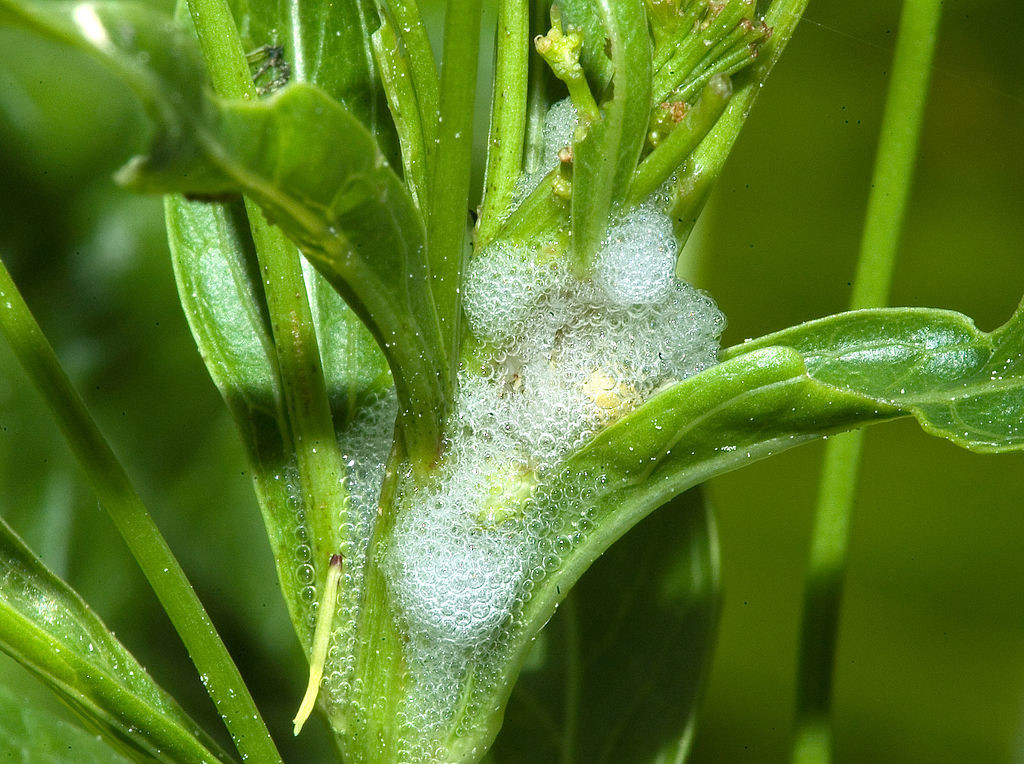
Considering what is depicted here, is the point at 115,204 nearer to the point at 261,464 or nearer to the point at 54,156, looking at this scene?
the point at 54,156

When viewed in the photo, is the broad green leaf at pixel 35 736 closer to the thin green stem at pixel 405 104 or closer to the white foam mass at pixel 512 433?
the white foam mass at pixel 512 433

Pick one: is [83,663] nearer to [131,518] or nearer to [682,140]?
[131,518]

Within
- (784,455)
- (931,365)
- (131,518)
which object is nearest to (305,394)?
(131,518)

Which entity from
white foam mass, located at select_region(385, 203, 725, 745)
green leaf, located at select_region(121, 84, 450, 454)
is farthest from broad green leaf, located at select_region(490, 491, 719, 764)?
green leaf, located at select_region(121, 84, 450, 454)

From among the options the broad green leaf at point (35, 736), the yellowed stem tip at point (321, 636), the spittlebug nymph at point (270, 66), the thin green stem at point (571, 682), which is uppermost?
the spittlebug nymph at point (270, 66)

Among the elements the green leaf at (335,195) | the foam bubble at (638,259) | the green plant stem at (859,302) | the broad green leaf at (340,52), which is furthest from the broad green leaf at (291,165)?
the green plant stem at (859,302)

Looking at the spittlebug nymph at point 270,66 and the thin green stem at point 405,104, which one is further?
the spittlebug nymph at point 270,66
